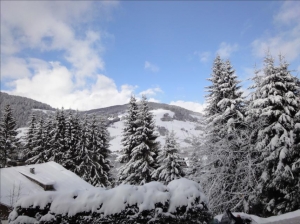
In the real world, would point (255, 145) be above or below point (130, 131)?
below

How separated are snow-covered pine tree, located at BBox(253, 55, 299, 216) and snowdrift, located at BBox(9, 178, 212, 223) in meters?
8.91

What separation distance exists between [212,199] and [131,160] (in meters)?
9.64

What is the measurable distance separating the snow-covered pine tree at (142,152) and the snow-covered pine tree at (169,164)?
1044mm

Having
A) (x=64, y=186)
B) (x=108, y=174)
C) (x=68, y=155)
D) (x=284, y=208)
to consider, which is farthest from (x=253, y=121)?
(x=68, y=155)

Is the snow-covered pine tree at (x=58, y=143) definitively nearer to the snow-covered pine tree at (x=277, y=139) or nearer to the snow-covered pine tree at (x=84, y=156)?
the snow-covered pine tree at (x=84, y=156)

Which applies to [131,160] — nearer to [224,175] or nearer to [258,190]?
[224,175]

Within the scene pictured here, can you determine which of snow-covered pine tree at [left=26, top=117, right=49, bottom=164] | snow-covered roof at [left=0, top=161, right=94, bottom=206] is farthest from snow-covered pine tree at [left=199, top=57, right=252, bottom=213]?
snow-covered pine tree at [left=26, top=117, right=49, bottom=164]

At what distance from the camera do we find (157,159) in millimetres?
23891

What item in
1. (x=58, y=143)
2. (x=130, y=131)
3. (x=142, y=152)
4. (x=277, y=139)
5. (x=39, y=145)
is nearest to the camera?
(x=277, y=139)

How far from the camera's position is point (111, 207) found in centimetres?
623

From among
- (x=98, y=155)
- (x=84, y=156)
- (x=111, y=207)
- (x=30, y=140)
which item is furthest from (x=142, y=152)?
(x=30, y=140)

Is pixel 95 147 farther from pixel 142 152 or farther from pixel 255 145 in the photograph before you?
pixel 255 145

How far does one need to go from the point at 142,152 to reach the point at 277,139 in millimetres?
12871

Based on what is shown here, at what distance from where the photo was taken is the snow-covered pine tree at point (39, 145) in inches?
1246
